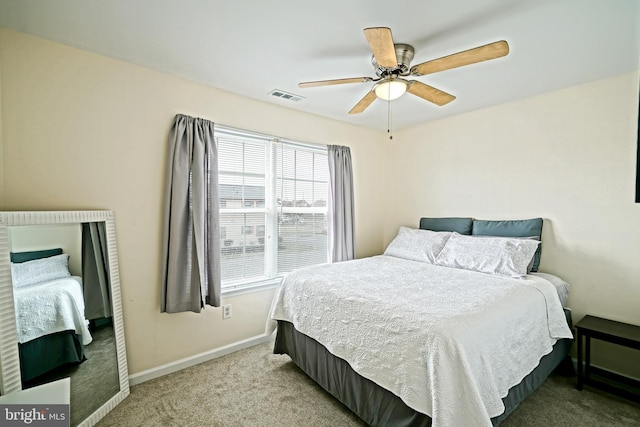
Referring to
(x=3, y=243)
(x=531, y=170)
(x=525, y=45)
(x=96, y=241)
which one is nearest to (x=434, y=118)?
(x=531, y=170)

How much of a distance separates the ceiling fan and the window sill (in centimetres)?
190

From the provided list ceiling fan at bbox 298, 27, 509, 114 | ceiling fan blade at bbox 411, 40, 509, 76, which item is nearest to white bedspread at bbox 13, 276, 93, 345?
ceiling fan at bbox 298, 27, 509, 114

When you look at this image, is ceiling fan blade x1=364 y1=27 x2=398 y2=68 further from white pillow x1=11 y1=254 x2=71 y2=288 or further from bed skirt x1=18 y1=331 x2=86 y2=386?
bed skirt x1=18 y1=331 x2=86 y2=386

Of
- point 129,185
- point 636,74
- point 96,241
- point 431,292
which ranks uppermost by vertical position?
point 636,74

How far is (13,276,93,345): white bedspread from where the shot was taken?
5.14 ft

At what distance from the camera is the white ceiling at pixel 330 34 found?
1.53m

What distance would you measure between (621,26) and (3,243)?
366 cm

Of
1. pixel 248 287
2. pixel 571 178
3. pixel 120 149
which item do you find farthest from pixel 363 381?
pixel 571 178

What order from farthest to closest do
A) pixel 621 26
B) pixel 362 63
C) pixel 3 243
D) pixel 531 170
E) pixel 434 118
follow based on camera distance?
pixel 434 118
pixel 531 170
pixel 362 63
pixel 621 26
pixel 3 243

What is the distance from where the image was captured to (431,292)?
1930 mm

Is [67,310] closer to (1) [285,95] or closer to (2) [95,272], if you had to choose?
(2) [95,272]

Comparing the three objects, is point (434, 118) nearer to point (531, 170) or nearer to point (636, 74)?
point (531, 170)

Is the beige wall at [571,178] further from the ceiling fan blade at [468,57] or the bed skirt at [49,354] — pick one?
the bed skirt at [49,354]

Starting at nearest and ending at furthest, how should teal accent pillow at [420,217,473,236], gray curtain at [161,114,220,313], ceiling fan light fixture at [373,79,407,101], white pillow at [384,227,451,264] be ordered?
ceiling fan light fixture at [373,79,407,101] → gray curtain at [161,114,220,313] → white pillow at [384,227,451,264] → teal accent pillow at [420,217,473,236]
